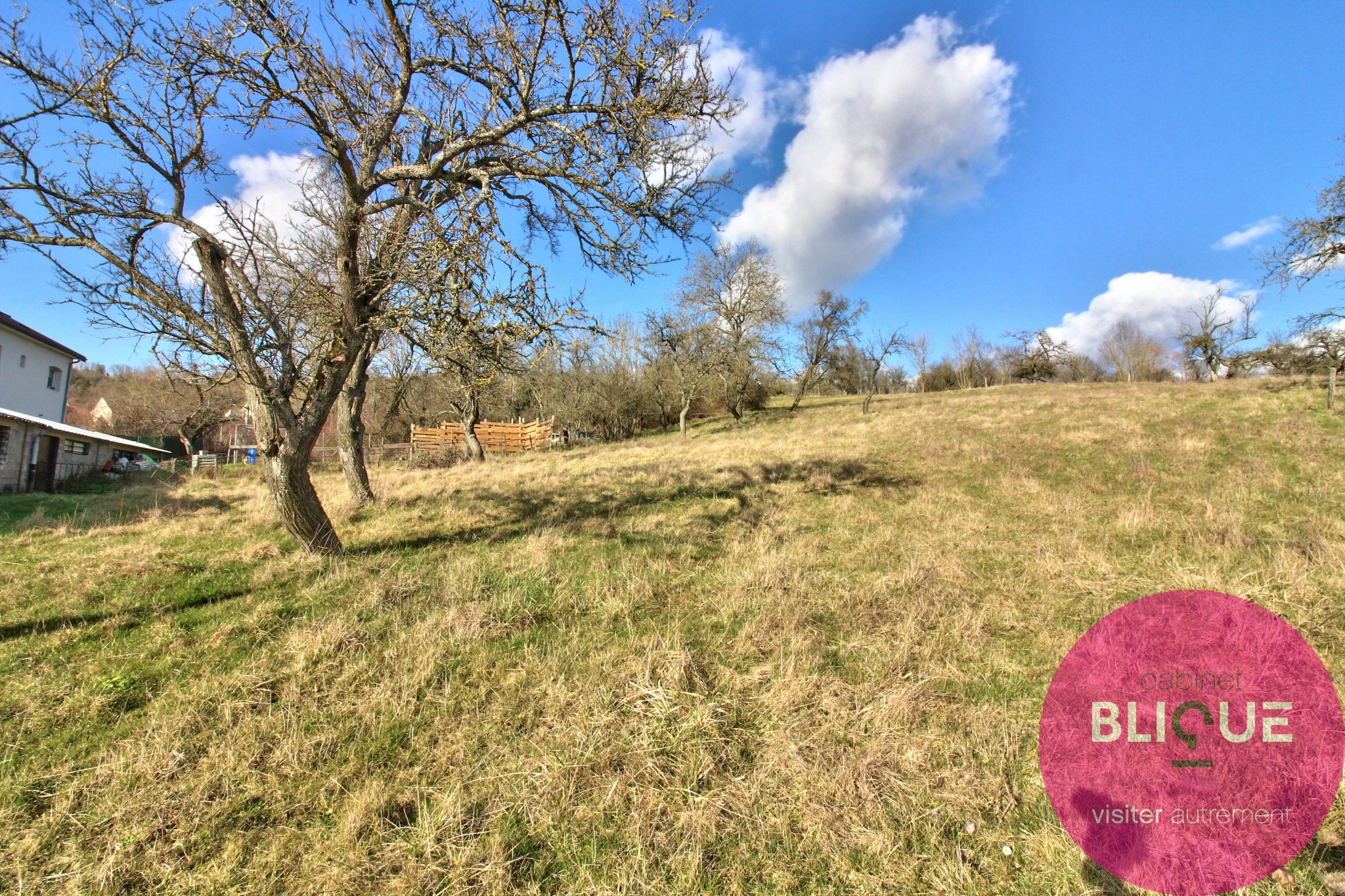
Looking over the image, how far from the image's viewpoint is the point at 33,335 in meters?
26.0

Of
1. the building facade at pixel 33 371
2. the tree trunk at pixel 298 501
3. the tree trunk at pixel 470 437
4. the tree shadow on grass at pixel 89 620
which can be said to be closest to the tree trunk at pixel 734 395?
the tree trunk at pixel 470 437

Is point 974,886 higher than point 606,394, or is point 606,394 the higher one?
point 606,394

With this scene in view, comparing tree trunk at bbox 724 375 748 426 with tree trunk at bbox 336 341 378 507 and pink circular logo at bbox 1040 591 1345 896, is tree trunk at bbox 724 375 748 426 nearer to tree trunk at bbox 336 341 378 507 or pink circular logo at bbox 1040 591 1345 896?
tree trunk at bbox 336 341 378 507

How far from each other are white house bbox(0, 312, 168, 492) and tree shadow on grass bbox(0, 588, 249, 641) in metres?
21.9

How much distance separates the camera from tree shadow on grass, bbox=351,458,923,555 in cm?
795

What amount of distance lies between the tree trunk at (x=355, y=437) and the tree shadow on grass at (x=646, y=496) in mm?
2373

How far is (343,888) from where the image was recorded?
2.39 metres

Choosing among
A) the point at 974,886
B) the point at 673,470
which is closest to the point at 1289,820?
Result: the point at 974,886

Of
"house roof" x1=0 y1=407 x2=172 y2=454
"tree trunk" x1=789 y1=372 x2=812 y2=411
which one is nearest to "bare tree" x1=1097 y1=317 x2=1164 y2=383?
"tree trunk" x1=789 y1=372 x2=812 y2=411

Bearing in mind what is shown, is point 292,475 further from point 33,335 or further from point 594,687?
point 33,335

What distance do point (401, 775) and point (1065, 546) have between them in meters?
7.56

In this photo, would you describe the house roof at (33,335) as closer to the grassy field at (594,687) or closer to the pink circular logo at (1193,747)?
the grassy field at (594,687)

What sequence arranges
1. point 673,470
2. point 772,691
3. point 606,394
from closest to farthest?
point 772,691 < point 673,470 < point 606,394

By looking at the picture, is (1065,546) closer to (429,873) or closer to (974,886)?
(974,886)
